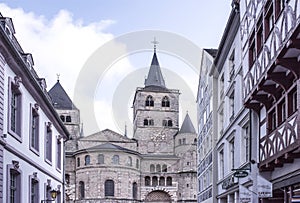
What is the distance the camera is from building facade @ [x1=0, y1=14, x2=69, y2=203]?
48.4 feet

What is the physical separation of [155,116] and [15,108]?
65.5 meters

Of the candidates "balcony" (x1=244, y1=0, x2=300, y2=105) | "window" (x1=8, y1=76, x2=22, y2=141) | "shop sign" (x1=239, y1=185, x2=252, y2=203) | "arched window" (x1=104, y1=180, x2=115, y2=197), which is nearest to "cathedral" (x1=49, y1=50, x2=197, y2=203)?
"arched window" (x1=104, y1=180, x2=115, y2=197)

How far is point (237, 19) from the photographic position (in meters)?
19.5

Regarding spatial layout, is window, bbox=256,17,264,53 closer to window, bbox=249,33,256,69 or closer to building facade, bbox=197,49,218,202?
window, bbox=249,33,256,69

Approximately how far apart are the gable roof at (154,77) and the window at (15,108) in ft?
220

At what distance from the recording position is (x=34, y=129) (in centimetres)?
2061

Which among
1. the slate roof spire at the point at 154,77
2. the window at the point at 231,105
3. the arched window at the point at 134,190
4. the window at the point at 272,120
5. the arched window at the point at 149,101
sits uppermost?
the slate roof spire at the point at 154,77

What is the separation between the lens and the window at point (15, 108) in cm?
1559

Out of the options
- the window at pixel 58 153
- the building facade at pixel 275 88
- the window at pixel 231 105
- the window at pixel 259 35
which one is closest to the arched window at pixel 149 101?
the window at pixel 58 153

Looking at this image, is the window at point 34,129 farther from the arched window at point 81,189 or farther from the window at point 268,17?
the arched window at point 81,189

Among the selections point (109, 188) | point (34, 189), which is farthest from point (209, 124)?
point (109, 188)

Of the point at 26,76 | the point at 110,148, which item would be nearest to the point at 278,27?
the point at 26,76

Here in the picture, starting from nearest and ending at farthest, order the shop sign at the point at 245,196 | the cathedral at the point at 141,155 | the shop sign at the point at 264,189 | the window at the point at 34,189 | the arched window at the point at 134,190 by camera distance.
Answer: the shop sign at the point at 264,189, the shop sign at the point at 245,196, the window at the point at 34,189, the cathedral at the point at 141,155, the arched window at the point at 134,190

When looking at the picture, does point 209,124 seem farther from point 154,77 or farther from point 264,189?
point 154,77
